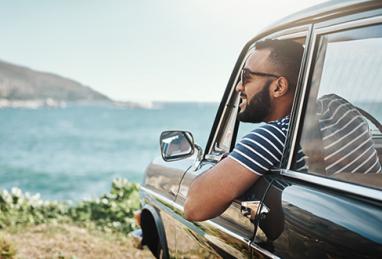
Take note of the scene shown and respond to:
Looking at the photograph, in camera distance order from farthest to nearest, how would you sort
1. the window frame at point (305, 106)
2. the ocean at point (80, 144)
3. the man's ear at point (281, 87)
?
the ocean at point (80, 144) → the man's ear at point (281, 87) → the window frame at point (305, 106)

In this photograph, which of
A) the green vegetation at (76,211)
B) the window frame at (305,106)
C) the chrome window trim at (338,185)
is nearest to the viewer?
the chrome window trim at (338,185)

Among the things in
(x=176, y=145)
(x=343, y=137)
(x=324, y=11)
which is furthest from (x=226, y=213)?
(x=176, y=145)

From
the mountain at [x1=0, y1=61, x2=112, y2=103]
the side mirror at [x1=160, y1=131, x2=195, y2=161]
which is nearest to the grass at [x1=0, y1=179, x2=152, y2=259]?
the side mirror at [x1=160, y1=131, x2=195, y2=161]

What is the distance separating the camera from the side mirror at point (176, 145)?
3.68m

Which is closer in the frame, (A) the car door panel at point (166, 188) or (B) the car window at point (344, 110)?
(B) the car window at point (344, 110)

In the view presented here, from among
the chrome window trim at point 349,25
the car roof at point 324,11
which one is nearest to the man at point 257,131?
the car roof at point 324,11

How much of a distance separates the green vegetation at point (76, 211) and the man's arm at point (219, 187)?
18.1 feet

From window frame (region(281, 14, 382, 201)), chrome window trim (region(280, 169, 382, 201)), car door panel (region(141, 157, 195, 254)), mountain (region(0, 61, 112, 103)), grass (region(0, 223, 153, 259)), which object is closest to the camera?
chrome window trim (region(280, 169, 382, 201))

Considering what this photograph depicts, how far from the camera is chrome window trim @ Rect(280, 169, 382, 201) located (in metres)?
1.91

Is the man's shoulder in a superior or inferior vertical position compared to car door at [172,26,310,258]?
superior

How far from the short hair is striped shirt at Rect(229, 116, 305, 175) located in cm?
25

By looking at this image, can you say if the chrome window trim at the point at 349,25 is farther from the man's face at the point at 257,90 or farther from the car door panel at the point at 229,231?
the car door panel at the point at 229,231

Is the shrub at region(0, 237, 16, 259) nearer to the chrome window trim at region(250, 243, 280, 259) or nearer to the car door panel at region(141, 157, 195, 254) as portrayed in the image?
the car door panel at region(141, 157, 195, 254)

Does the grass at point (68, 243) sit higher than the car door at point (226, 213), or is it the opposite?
the car door at point (226, 213)
